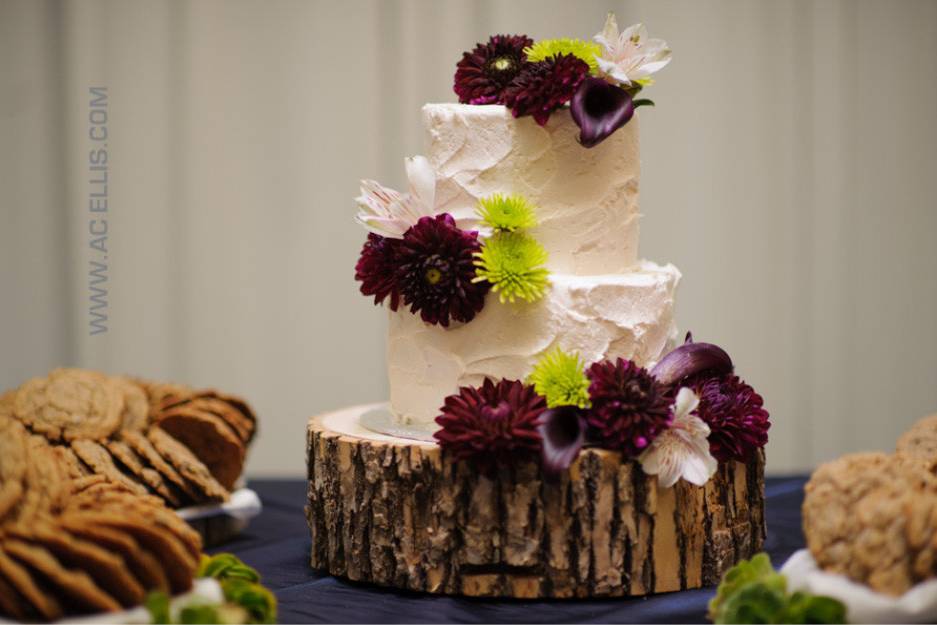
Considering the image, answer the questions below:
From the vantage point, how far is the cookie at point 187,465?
7.67 feet

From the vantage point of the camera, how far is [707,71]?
139 inches

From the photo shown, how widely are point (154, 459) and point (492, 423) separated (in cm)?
78

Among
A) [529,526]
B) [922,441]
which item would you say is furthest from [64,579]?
[922,441]

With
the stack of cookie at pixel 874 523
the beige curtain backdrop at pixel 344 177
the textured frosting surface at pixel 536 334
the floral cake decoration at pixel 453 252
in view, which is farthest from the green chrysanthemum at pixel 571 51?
the beige curtain backdrop at pixel 344 177

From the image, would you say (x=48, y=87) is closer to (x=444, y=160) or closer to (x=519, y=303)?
(x=444, y=160)

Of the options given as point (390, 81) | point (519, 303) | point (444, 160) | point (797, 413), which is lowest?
point (797, 413)

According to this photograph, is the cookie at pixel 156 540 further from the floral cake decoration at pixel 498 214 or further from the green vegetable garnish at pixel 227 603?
the floral cake decoration at pixel 498 214

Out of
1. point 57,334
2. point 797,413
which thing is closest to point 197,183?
point 57,334

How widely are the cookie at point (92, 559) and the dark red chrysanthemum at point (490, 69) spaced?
104cm

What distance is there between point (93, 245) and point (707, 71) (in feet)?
6.09

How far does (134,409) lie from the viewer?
96.0 inches

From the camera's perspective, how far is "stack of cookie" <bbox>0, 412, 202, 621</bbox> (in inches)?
59.6

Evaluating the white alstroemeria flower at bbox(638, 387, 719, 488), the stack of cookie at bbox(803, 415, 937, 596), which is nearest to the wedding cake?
the white alstroemeria flower at bbox(638, 387, 719, 488)

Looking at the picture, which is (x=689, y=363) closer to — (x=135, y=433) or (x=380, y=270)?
(x=380, y=270)
